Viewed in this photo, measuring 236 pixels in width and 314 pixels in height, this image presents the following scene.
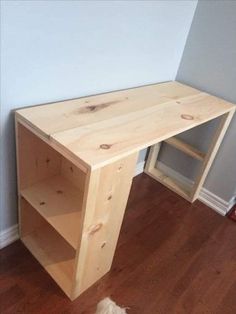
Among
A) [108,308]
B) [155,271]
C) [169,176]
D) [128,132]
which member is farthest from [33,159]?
[169,176]

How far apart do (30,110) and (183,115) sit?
0.68m

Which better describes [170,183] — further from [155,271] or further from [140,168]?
[155,271]

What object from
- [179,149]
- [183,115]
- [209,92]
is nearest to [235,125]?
[209,92]

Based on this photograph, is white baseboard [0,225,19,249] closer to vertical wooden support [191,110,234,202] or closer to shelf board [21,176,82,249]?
shelf board [21,176,82,249]

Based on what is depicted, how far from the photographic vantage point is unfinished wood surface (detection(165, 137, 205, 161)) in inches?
69.8

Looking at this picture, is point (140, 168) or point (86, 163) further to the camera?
point (140, 168)

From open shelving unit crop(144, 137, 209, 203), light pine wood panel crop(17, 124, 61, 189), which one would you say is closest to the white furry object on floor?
light pine wood panel crop(17, 124, 61, 189)

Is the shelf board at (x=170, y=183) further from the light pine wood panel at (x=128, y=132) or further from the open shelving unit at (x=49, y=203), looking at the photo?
the open shelving unit at (x=49, y=203)

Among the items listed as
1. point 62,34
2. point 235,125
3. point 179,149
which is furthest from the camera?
point 179,149

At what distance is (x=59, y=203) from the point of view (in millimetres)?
1229

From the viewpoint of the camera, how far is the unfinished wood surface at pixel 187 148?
1.77 m

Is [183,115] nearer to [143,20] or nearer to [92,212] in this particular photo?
[143,20]

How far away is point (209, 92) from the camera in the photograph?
5.62 ft

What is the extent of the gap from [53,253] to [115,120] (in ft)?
2.34
